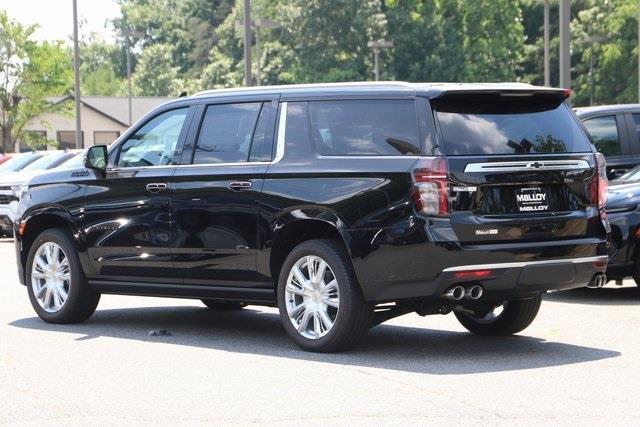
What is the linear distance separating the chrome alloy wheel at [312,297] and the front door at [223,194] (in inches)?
12.9

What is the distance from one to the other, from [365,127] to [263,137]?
0.91 metres

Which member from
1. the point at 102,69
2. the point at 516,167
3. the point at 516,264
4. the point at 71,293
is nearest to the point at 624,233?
the point at 516,167

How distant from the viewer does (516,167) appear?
927 cm

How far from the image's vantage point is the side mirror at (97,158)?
36.8ft

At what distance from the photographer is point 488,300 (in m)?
9.22

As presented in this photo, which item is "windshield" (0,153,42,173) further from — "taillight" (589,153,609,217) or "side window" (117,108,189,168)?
"taillight" (589,153,609,217)

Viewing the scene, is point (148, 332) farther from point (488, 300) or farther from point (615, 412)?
point (615, 412)

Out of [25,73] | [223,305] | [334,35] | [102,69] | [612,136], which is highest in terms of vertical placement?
[102,69]

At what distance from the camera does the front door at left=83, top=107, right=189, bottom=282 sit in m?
10.7

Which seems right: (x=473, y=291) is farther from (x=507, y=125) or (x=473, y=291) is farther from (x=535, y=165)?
(x=507, y=125)

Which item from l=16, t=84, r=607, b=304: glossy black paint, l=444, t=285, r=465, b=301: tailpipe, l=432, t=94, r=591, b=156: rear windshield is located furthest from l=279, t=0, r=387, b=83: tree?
l=444, t=285, r=465, b=301: tailpipe

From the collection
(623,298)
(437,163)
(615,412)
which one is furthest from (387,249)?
(623,298)

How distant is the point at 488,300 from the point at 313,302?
1.20 m

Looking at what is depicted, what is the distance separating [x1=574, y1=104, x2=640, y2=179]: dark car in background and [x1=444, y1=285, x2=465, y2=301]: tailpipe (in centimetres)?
765
